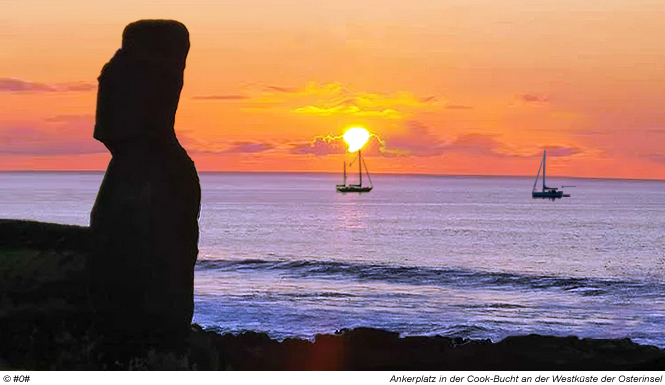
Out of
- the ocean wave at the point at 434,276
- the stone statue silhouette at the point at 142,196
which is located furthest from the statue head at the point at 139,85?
the ocean wave at the point at 434,276

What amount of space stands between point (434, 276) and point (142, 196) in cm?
3628

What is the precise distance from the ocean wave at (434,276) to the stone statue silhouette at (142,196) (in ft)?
103

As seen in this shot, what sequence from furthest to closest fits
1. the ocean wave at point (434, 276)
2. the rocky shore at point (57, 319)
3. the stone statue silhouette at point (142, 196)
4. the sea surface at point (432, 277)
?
the ocean wave at point (434, 276) → the sea surface at point (432, 277) → the rocky shore at point (57, 319) → the stone statue silhouette at point (142, 196)

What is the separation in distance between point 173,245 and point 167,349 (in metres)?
1.57

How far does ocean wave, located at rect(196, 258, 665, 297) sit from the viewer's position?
4506 cm

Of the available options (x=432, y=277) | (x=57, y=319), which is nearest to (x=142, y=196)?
(x=57, y=319)

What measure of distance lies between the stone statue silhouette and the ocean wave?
103 feet

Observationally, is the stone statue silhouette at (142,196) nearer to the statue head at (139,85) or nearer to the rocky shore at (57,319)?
the statue head at (139,85)

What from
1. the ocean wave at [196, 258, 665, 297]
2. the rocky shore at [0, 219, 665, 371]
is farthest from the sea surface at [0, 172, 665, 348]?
the rocky shore at [0, 219, 665, 371]

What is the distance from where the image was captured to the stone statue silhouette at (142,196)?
14.1 m

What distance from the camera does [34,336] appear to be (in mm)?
14375

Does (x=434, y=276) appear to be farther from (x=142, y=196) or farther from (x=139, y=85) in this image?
(x=139, y=85)
